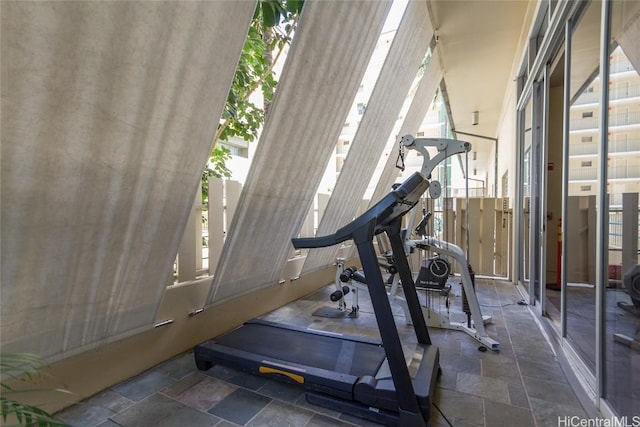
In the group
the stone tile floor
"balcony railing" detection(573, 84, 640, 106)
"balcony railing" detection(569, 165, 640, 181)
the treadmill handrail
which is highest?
"balcony railing" detection(573, 84, 640, 106)

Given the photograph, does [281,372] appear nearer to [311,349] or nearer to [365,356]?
[311,349]

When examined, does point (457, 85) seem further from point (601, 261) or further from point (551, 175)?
point (601, 261)

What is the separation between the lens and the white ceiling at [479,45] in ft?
13.2

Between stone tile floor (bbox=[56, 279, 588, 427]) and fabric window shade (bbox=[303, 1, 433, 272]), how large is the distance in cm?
217

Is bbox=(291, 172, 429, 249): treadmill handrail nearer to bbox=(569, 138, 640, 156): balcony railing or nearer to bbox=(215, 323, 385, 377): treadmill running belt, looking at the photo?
bbox=(215, 323, 385, 377): treadmill running belt

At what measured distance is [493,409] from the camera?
69.9 inches

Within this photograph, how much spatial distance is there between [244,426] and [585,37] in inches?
136

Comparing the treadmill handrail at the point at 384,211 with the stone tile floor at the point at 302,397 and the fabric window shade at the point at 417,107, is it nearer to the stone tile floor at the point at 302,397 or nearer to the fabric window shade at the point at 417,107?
the stone tile floor at the point at 302,397

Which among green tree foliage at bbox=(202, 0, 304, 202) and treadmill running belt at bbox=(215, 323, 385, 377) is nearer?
treadmill running belt at bbox=(215, 323, 385, 377)

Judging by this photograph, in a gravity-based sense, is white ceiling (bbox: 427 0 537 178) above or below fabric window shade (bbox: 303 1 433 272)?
above

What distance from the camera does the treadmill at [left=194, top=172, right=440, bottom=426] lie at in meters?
1.64

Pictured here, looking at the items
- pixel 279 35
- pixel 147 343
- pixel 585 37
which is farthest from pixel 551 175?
pixel 147 343

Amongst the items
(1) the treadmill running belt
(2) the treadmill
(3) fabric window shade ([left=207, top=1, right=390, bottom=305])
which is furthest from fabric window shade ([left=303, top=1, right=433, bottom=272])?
(2) the treadmill

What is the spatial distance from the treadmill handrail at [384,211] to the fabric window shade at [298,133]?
767mm
